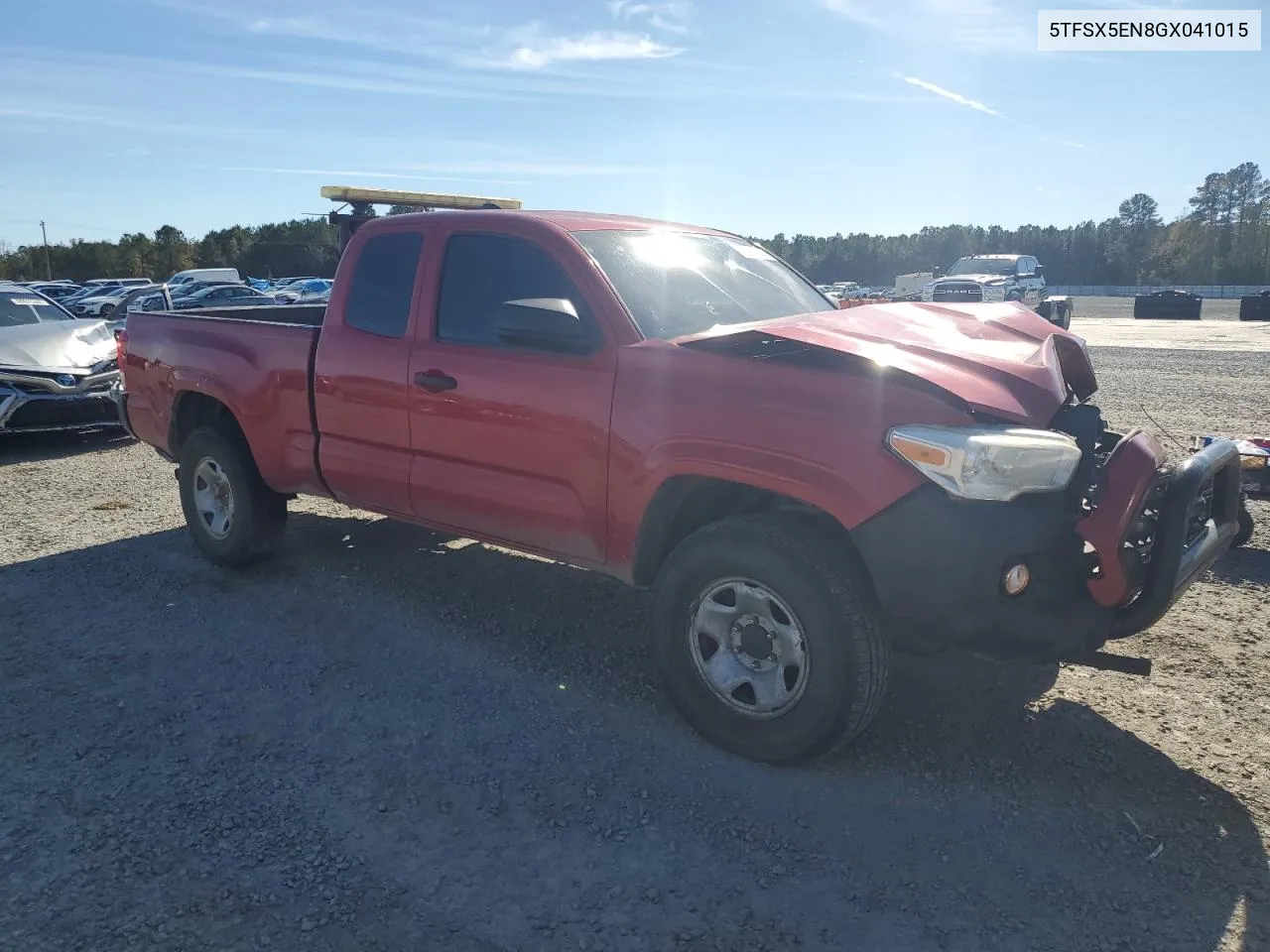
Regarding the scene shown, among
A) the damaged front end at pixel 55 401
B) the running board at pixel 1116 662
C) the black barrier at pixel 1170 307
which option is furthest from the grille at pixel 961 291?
the running board at pixel 1116 662

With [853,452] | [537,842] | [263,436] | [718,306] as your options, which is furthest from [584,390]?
[263,436]

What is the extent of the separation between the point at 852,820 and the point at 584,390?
1.86 m

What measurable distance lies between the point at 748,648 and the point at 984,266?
2557 centimetres

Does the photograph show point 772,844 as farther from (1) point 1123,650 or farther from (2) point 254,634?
(2) point 254,634

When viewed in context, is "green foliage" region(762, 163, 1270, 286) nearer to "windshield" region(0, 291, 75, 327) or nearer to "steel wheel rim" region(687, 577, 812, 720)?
"windshield" region(0, 291, 75, 327)

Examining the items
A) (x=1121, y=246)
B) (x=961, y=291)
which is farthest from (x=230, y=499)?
(x=1121, y=246)

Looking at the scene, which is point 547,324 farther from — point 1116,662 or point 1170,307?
point 1170,307

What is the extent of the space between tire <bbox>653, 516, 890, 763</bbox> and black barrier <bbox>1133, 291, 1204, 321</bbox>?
114ft

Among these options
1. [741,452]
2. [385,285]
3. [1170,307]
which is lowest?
[741,452]

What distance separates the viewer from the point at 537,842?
3.00m

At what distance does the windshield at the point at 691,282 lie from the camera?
13.2ft

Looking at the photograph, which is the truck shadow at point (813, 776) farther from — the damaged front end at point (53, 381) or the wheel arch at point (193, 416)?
the damaged front end at point (53, 381)

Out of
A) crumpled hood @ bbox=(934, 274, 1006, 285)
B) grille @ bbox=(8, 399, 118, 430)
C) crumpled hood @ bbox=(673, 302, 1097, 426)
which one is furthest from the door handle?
crumpled hood @ bbox=(934, 274, 1006, 285)

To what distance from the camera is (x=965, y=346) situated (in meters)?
3.69
